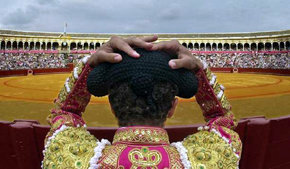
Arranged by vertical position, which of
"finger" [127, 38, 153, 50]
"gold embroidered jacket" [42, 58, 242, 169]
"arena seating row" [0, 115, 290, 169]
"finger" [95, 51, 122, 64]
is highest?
"finger" [127, 38, 153, 50]

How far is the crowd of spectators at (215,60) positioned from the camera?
30.2m

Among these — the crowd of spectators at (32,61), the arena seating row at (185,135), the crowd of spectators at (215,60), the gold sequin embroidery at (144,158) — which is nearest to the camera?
the gold sequin embroidery at (144,158)

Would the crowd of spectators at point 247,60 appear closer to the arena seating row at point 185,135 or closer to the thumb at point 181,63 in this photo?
the arena seating row at point 185,135

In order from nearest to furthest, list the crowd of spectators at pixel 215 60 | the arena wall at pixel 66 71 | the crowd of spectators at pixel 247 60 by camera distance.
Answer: the arena wall at pixel 66 71, the crowd of spectators at pixel 215 60, the crowd of spectators at pixel 247 60

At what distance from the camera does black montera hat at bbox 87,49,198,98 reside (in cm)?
79

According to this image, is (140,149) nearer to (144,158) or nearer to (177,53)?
(144,158)

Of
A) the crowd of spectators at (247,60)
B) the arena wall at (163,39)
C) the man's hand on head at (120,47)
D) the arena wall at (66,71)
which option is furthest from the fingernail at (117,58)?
the arena wall at (163,39)

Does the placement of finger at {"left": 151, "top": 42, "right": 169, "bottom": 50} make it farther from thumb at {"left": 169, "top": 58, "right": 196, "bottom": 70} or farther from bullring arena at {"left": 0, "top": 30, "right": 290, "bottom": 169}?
bullring arena at {"left": 0, "top": 30, "right": 290, "bottom": 169}

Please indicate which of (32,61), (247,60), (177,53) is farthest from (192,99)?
(247,60)

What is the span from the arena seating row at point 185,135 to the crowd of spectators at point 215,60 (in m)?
28.8

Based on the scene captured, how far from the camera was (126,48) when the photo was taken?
0.80 metres

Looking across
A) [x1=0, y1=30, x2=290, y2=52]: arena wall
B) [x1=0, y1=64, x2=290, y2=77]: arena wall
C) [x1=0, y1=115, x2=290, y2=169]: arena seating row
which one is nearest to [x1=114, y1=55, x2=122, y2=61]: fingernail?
[x1=0, y1=115, x2=290, y2=169]: arena seating row

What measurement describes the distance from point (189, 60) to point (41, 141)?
1033mm

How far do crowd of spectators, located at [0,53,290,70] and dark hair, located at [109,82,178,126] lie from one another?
97.8ft
